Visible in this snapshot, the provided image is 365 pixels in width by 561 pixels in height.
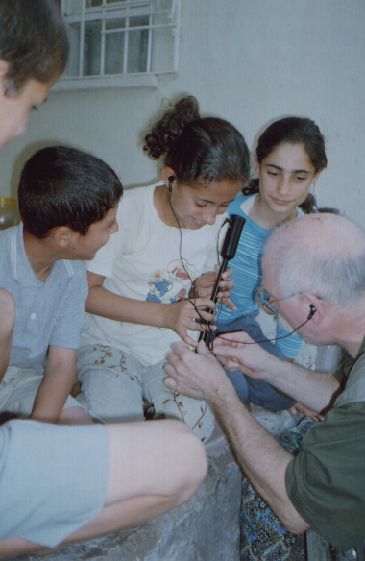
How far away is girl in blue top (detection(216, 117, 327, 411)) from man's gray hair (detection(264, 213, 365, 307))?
1.78ft

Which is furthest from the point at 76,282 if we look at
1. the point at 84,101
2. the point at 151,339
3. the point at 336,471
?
the point at 84,101

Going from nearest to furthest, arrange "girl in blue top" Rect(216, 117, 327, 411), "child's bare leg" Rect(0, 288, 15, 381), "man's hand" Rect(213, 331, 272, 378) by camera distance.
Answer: "child's bare leg" Rect(0, 288, 15, 381) < "man's hand" Rect(213, 331, 272, 378) < "girl in blue top" Rect(216, 117, 327, 411)

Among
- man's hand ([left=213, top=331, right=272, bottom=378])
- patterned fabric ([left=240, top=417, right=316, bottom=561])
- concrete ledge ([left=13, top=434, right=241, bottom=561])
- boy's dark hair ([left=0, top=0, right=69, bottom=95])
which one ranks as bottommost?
patterned fabric ([left=240, top=417, right=316, bottom=561])

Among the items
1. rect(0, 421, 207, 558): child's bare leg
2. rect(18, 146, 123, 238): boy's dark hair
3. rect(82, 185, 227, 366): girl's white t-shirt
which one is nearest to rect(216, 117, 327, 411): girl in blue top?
rect(82, 185, 227, 366): girl's white t-shirt

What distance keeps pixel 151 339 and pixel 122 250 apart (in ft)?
0.98

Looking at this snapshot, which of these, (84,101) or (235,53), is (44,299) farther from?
(84,101)

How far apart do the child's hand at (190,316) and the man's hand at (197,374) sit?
0.20ft

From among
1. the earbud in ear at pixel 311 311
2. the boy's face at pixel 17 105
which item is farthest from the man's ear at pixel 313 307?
the boy's face at pixel 17 105

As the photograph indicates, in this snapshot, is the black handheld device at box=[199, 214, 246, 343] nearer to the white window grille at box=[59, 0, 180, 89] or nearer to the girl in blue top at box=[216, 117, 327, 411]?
the girl in blue top at box=[216, 117, 327, 411]

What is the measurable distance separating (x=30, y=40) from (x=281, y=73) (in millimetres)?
1624

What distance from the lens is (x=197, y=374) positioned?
1.24 meters

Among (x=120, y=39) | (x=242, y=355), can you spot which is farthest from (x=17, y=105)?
(x=120, y=39)

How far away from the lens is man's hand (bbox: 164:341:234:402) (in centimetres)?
122

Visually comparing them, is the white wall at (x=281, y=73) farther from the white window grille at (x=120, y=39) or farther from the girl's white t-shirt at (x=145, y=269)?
the girl's white t-shirt at (x=145, y=269)
